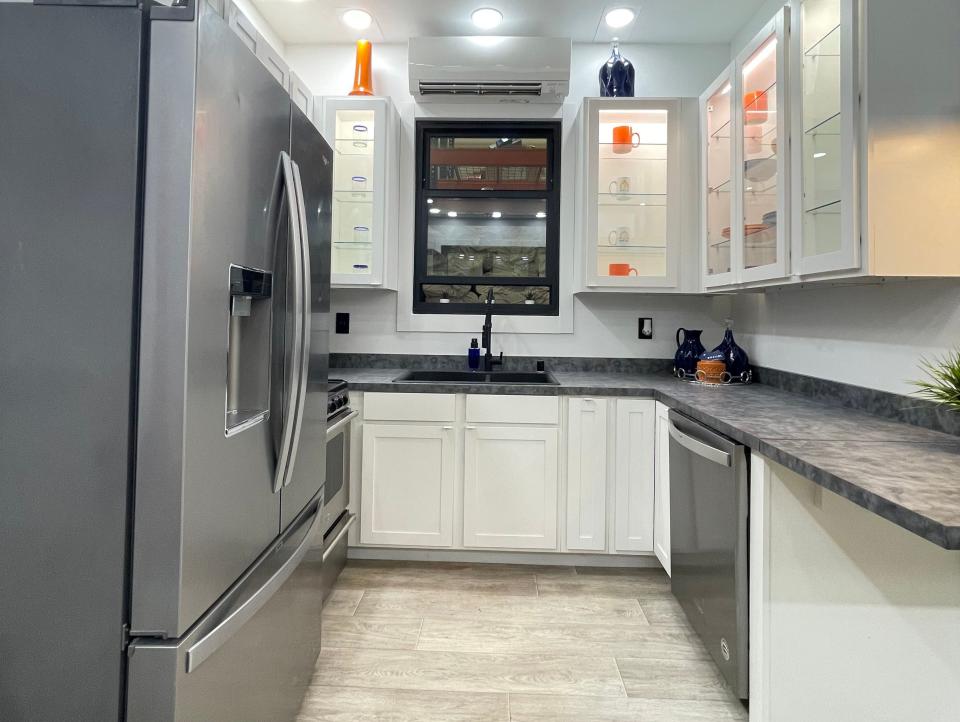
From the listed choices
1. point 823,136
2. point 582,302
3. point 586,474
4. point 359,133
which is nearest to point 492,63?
point 359,133

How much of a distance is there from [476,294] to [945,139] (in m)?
2.16

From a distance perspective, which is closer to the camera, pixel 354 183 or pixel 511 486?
pixel 511 486

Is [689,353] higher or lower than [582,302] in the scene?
lower

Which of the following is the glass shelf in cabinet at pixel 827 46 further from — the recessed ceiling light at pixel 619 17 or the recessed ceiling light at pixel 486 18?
the recessed ceiling light at pixel 486 18

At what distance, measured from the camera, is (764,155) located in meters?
2.09

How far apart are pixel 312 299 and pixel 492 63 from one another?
6.74ft

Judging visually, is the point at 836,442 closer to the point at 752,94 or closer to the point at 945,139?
the point at 945,139

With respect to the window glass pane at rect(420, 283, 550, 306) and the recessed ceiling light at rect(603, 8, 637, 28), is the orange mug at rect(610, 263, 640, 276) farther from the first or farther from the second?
the recessed ceiling light at rect(603, 8, 637, 28)

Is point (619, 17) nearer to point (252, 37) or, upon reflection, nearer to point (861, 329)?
point (252, 37)

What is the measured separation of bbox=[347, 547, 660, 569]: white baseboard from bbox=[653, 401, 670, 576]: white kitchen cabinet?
182 millimetres

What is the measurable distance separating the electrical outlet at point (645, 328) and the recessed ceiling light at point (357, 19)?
2141mm

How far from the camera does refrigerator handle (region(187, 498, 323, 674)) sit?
95 cm

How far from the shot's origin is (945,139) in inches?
58.0

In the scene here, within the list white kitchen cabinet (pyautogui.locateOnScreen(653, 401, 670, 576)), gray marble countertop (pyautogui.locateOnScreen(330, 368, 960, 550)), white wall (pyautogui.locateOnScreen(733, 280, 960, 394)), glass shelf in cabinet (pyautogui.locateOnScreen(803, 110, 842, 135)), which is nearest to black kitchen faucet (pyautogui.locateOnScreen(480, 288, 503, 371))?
gray marble countertop (pyautogui.locateOnScreen(330, 368, 960, 550))
